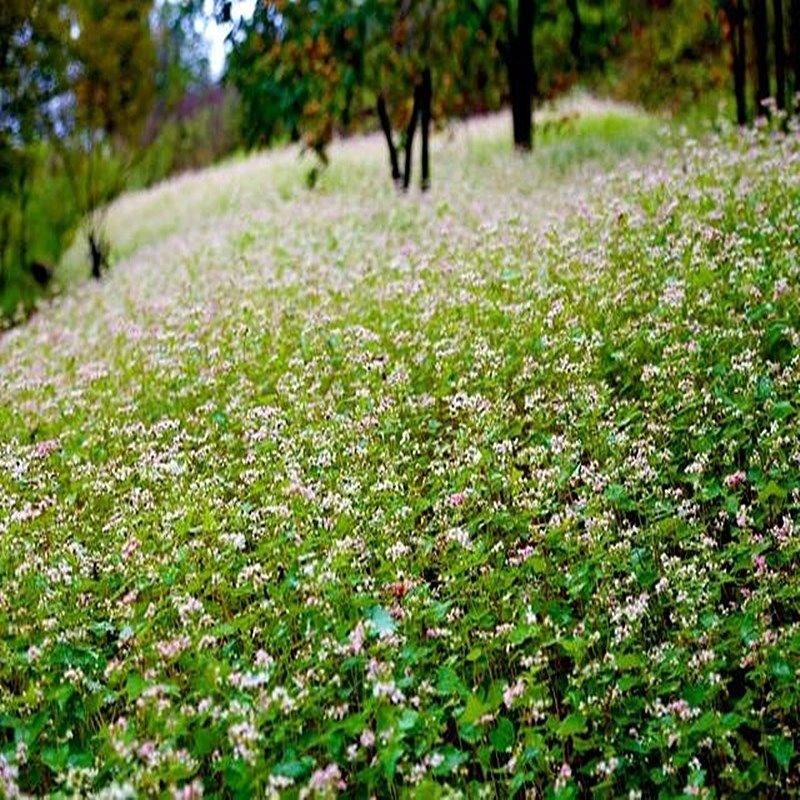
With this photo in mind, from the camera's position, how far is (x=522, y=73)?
1905cm

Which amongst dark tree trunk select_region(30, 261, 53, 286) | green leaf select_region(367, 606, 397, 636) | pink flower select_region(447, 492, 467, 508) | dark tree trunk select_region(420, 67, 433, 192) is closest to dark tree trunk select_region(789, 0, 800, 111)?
dark tree trunk select_region(420, 67, 433, 192)

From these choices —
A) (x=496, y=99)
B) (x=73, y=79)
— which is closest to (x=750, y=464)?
(x=73, y=79)

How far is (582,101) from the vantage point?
1161 inches

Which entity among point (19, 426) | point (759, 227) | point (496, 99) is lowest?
point (19, 426)

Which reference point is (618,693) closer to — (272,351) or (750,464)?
(750,464)

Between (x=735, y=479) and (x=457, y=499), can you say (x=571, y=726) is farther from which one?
(x=735, y=479)

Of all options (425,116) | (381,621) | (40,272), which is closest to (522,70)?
(425,116)

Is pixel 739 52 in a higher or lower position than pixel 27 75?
lower

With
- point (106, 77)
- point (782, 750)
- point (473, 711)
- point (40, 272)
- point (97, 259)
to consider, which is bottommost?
point (782, 750)

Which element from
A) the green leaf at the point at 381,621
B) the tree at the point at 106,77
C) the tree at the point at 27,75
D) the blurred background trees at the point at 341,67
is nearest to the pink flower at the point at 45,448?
the green leaf at the point at 381,621

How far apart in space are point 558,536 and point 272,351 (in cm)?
409

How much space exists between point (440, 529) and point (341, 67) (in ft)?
34.1

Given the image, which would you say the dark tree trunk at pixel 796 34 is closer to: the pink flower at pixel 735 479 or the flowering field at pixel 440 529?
the flowering field at pixel 440 529

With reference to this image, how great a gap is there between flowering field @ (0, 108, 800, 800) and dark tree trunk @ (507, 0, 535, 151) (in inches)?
358
